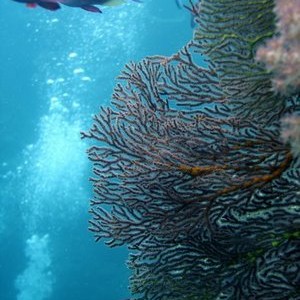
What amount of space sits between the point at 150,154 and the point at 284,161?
1189 millimetres

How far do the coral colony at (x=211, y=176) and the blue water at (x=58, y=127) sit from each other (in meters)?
25.0

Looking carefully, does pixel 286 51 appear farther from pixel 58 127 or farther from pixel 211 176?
pixel 58 127

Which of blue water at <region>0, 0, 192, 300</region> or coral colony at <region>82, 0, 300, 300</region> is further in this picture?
blue water at <region>0, 0, 192, 300</region>

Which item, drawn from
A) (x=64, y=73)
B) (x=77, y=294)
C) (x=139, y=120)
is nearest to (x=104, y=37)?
(x=64, y=73)

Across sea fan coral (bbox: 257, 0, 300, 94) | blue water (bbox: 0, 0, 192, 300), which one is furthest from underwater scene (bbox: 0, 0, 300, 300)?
blue water (bbox: 0, 0, 192, 300)

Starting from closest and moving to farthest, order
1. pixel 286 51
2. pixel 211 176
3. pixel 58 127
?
pixel 286 51 → pixel 211 176 → pixel 58 127

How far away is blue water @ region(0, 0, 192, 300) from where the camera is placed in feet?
101

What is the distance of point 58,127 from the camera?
35.8 m

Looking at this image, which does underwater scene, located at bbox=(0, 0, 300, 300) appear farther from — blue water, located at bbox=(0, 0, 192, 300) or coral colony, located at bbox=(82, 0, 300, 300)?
blue water, located at bbox=(0, 0, 192, 300)

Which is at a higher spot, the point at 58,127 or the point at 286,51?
the point at 58,127

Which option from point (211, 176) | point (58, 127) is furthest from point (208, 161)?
point (58, 127)

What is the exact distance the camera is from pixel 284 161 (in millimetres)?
3889

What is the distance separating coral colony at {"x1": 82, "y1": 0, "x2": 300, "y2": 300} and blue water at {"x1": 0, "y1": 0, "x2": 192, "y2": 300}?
82.0 ft

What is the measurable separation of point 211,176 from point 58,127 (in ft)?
108
